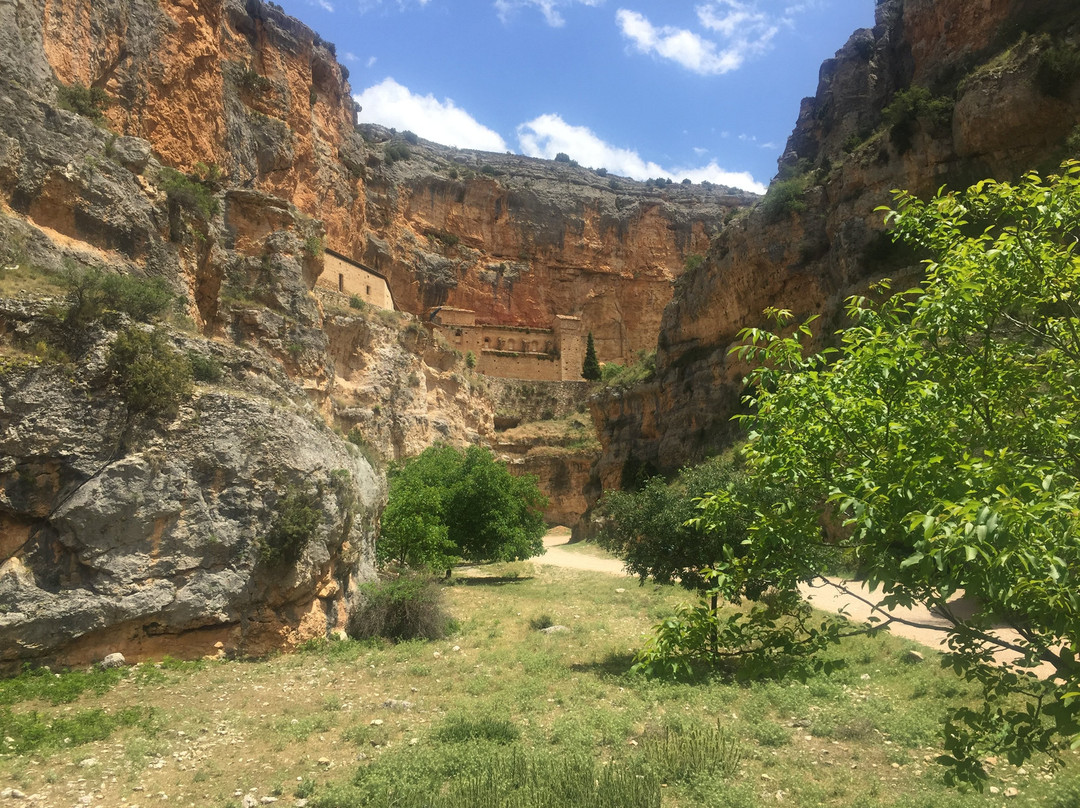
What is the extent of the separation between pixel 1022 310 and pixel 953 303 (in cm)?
101

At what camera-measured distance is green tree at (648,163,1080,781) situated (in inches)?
119

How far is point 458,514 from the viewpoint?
24250mm

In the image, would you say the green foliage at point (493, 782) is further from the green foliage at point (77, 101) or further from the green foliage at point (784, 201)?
the green foliage at point (784, 201)

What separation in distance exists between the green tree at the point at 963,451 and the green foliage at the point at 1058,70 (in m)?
23.5

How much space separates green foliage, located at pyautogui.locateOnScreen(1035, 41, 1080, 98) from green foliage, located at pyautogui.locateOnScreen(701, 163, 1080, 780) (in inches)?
927

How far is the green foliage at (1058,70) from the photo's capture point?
70.2 ft

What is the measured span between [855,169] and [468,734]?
2963 centimetres

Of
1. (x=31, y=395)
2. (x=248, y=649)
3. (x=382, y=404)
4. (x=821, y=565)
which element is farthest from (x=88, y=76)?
(x=821, y=565)

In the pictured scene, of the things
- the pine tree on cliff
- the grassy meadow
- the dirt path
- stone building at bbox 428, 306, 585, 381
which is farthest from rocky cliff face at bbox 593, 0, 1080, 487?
the grassy meadow

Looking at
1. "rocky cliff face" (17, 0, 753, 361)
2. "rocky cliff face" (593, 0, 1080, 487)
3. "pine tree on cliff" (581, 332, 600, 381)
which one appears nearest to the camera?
"rocky cliff face" (593, 0, 1080, 487)

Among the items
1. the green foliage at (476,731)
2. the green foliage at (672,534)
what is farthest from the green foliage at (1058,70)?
the green foliage at (476,731)

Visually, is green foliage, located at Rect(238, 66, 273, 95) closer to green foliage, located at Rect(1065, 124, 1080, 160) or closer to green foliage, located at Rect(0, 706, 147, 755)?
green foliage, located at Rect(0, 706, 147, 755)

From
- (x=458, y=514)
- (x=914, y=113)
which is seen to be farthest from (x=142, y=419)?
(x=914, y=113)

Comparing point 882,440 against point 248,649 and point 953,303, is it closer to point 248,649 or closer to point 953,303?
point 953,303
